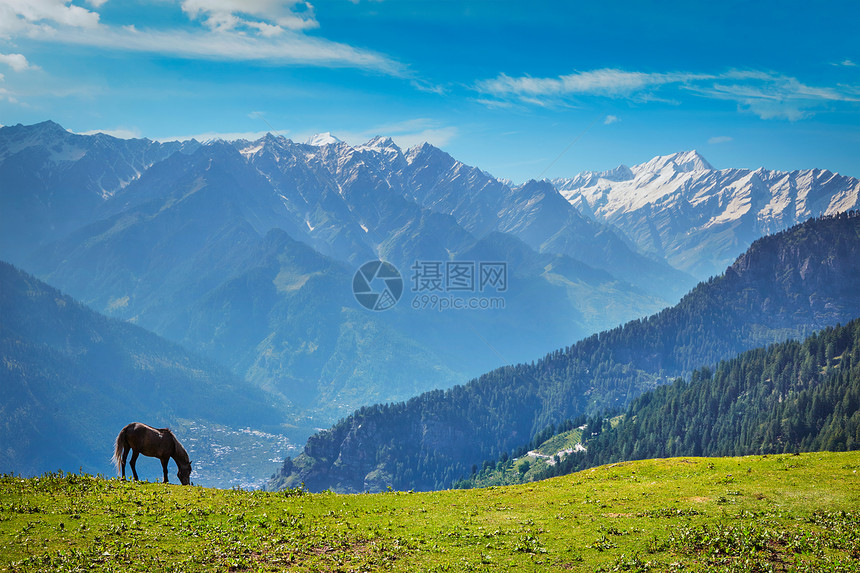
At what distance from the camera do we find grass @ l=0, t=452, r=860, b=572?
31297 mm

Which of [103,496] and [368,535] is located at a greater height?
[103,496]

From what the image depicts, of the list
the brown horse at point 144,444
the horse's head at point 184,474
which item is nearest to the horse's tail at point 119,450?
the brown horse at point 144,444

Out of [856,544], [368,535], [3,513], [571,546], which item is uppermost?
[3,513]

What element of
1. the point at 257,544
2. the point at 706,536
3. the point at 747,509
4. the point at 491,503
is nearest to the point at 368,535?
the point at 257,544

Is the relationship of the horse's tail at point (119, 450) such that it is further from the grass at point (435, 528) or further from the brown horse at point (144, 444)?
the grass at point (435, 528)

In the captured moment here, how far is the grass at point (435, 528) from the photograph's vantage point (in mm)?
31297

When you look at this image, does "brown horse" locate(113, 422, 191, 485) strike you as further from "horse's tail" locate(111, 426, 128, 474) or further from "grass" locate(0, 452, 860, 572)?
"grass" locate(0, 452, 860, 572)

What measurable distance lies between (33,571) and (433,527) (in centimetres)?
2181

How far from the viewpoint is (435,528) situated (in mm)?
38031

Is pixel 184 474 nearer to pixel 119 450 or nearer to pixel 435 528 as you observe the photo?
pixel 119 450

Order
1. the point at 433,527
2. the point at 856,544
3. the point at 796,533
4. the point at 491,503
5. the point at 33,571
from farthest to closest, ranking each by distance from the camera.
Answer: the point at 491,503 < the point at 433,527 < the point at 796,533 < the point at 856,544 < the point at 33,571

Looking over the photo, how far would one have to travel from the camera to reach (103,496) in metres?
38.9

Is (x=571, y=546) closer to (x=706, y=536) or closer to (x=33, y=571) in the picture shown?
(x=706, y=536)

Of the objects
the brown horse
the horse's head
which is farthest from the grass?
the horse's head
